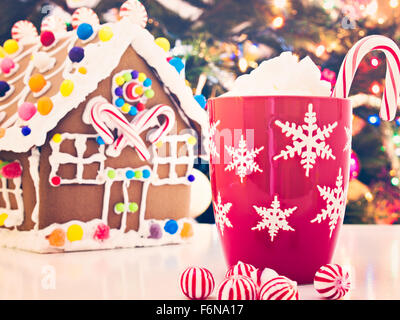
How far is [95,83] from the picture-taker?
104 centimetres

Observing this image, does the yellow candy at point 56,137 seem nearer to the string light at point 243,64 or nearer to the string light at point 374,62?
the string light at point 243,64

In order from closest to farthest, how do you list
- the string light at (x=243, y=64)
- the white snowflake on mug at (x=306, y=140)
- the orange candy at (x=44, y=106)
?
the white snowflake on mug at (x=306, y=140), the orange candy at (x=44, y=106), the string light at (x=243, y=64)

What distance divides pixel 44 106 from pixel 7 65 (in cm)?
32

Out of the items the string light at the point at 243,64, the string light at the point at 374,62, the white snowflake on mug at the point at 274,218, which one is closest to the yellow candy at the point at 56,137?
the white snowflake on mug at the point at 274,218

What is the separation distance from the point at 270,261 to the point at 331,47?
133 centimetres

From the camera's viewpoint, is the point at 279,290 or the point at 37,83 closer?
the point at 279,290

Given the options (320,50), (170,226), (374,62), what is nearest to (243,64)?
(320,50)

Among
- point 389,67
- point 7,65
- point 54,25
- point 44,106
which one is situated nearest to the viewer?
point 389,67

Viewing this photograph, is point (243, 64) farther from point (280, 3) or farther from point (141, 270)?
point (141, 270)

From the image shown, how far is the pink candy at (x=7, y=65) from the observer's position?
1240mm

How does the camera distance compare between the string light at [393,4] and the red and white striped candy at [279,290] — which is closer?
the red and white striped candy at [279,290]
